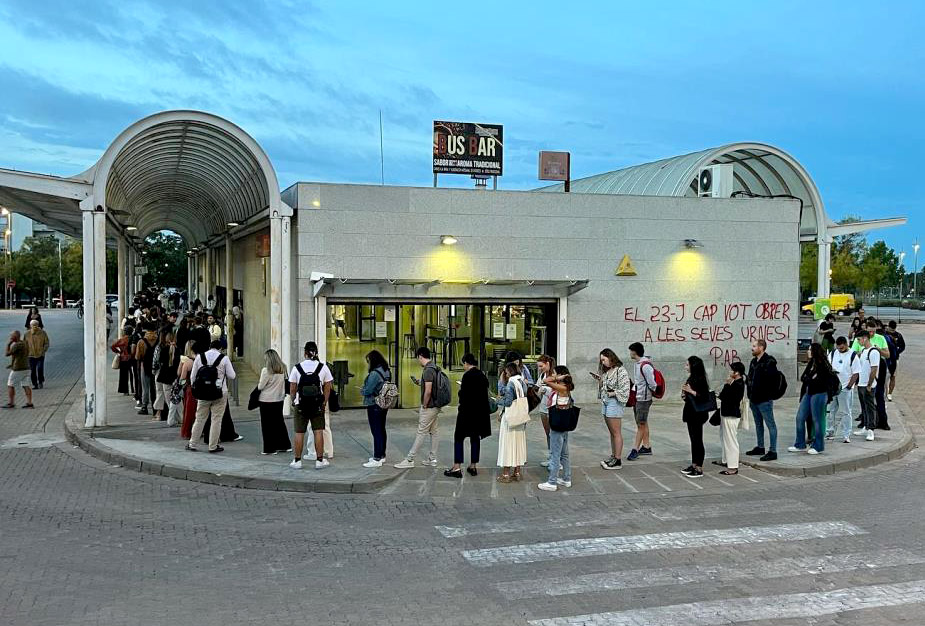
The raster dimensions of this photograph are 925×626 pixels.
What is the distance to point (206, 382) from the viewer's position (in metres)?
11.1

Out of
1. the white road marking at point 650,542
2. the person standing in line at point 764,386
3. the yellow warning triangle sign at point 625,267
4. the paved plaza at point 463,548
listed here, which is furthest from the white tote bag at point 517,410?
the yellow warning triangle sign at point 625,267

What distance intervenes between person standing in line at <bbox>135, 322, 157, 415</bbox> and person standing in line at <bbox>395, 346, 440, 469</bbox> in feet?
19.5

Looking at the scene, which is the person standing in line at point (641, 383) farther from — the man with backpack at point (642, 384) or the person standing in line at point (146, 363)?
the person standing in line at point (146, 363)

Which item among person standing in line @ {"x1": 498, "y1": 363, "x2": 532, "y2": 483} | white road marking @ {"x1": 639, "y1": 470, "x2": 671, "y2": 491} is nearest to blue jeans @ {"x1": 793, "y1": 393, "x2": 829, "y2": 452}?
white road marking @ {"x1": 639, "y1": 470, "x2": 671, "y2": 491}

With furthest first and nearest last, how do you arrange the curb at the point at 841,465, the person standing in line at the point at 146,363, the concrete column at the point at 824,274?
the concrete column at the point at 824,274
the person standing in line at the point at 146,363
the curb at the point at 841,465

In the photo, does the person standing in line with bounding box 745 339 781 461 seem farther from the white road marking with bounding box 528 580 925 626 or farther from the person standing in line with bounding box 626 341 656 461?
the white road marking with bounding box 528 580 925 626

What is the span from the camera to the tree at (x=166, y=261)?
219 ft

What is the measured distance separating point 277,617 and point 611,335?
1175 cm

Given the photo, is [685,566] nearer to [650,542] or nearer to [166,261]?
[650,542]

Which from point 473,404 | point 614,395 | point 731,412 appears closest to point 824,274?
point 731,412

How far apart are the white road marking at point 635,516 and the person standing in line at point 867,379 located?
448cm

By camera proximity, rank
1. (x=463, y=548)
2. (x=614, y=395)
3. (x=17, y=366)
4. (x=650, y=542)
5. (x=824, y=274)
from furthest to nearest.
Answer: (x=824, y=274) < (x=17, y=366) < (x=614, y=395) < (x=650, y=542) < (x=463, y=548)

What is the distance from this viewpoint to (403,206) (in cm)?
1501

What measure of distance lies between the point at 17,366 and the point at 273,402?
24.3 ft
